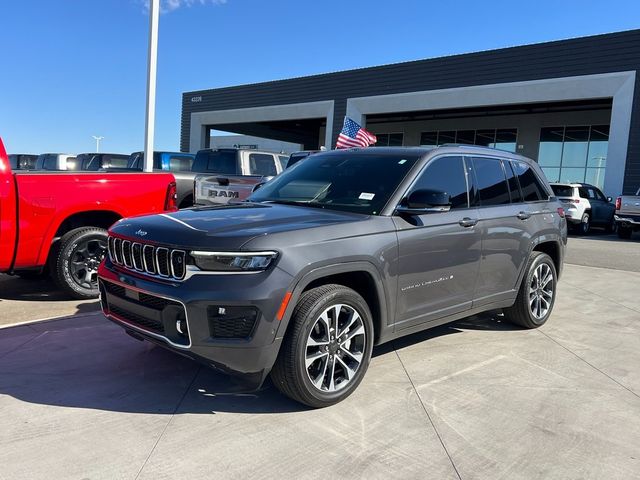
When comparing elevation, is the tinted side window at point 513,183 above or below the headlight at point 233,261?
above

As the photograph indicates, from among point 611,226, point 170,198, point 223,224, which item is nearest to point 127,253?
point 223,224

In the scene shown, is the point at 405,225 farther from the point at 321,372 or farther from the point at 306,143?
the point at 306,143

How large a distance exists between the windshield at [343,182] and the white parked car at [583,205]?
48.7 feet

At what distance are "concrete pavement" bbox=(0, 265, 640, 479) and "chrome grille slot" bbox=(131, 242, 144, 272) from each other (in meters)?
0.88

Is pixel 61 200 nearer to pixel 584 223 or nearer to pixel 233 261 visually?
pixel 233 261

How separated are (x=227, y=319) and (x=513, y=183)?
11.6ft

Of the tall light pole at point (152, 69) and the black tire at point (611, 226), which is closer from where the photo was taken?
the tall light pole at point (152, 69)

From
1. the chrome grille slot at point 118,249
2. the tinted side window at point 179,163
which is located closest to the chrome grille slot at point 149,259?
Result: the chrome grille slot at point 118,249

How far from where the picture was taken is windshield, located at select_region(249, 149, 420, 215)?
4141 millimetres

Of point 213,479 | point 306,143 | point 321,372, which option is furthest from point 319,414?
point 306,143

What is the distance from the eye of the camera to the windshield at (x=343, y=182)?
4.14 m

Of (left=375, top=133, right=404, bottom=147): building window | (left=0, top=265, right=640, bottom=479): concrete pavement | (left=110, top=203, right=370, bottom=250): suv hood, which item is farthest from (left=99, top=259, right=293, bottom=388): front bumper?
(left=375, top=133, right=404, bottom=147): building window

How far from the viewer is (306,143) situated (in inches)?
1646

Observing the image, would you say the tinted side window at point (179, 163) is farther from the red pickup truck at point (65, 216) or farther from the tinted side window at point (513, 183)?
the tinted side window at point (513, 183)
